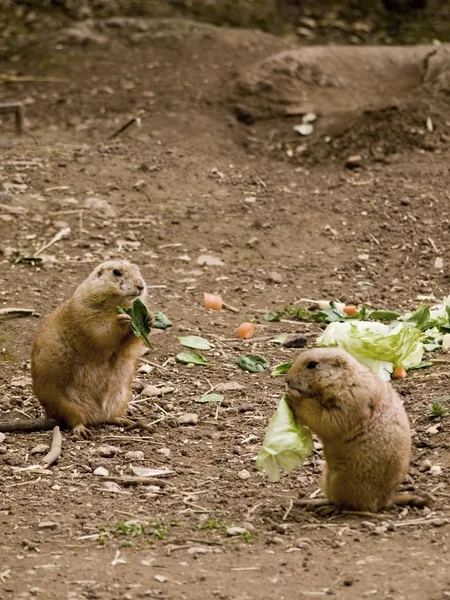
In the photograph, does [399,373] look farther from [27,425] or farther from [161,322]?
[27,425]

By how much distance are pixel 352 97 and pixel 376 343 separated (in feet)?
22.5

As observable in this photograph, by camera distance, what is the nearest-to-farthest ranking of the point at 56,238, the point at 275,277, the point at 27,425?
the point at 27,425 → the point at 275,277 → the point at 56,238

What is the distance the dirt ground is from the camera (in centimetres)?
544

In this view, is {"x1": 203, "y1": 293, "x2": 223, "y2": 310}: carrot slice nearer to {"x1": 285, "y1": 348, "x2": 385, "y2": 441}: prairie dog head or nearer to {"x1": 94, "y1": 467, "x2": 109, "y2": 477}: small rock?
{"x1": 94, "y1": 467, "x2": 109, "y2": 477}: small rock

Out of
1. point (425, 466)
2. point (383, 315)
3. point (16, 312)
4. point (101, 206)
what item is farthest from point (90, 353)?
point (101, 206)

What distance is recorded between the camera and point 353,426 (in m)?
5.82

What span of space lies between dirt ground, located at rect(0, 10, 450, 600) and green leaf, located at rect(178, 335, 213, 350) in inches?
3.0

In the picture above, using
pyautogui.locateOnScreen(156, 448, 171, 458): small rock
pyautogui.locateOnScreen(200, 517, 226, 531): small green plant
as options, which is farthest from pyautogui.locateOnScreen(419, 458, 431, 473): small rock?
pyautogui.locateOnScreen(156, 448, 171, 458): small rock

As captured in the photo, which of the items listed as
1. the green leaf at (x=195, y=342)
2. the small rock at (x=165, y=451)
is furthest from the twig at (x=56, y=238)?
the small rock at (x=165, y=451)

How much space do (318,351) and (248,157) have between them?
713cm

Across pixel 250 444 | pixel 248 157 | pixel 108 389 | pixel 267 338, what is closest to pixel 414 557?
pixel 250 444

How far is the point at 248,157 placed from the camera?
1292 centimetres

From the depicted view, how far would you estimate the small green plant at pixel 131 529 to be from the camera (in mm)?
5809

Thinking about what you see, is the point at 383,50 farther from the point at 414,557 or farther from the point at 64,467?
the point at 414,557
